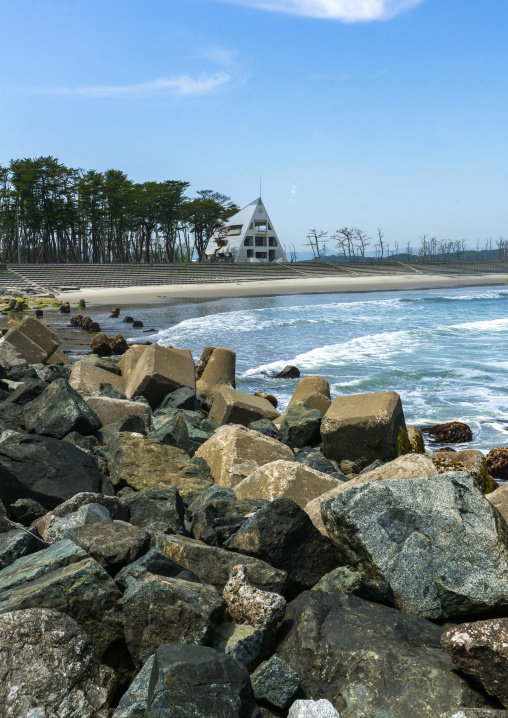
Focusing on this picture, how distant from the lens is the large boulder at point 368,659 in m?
2.32

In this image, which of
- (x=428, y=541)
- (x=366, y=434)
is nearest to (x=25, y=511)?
(x=428, y=541)

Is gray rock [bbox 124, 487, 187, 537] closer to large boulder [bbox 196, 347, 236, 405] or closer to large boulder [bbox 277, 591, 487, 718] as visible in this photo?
large boulder [bbox 277, 591, 487, 718]

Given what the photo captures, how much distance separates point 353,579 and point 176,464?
248cm

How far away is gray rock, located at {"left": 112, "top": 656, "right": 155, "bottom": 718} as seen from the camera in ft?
6.94

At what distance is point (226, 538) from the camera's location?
344 centimetres

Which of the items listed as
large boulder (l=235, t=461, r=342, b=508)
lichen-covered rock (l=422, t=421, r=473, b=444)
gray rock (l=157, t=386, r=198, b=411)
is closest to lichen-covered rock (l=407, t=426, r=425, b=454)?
lichen-covered rock (l=422, t=421, r=473, b=444)

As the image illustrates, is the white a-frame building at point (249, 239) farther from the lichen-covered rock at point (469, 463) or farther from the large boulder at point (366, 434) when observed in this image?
the lichen-covered rock at point (469, 463)

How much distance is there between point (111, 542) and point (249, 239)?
85.4 meters

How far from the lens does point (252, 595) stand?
269 centimetres

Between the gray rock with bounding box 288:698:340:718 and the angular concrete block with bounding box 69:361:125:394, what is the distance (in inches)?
306

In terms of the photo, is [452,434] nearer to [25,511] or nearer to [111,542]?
[25,511]

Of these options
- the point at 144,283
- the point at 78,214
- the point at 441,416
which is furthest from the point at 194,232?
the point at 441,416

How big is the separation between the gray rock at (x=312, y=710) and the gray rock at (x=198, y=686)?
18 cm

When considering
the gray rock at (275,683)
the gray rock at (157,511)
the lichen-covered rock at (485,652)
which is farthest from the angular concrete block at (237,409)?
the lichen-covered rock at (485,652)
